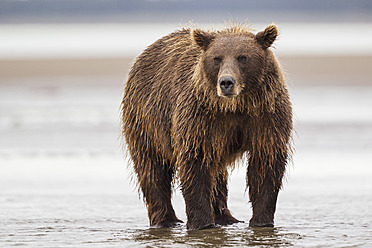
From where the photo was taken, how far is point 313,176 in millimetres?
10633

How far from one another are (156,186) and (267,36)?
78.4 inches

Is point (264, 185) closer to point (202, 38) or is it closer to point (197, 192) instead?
point (197, 192)

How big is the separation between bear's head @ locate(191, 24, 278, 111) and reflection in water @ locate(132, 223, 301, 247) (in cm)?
109

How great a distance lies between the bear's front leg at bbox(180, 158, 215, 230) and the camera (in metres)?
7.67

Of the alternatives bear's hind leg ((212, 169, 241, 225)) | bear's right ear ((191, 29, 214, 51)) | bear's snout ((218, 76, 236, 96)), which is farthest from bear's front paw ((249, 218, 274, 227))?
bear's right ear ((191, 29, 214, 51))

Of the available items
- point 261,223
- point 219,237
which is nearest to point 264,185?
point 261,223

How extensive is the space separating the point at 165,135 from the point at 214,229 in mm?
1037

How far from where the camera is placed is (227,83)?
7070 mm

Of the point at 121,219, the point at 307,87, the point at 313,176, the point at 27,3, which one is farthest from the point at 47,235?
the point at 27,3

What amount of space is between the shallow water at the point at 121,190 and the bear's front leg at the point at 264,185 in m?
0.18

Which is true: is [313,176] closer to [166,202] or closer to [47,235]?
[166,202]

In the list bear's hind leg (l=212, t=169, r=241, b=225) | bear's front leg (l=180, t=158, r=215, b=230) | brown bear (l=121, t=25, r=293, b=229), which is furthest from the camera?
bear's hind leg (l=212, t=169, r=241, b=225)

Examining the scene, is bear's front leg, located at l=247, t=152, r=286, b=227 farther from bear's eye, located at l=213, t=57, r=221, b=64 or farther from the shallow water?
bear's eye, located at l=213, t=57, r=221, b=64

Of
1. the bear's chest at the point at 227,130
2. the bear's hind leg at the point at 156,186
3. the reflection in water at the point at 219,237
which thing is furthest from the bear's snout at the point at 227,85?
the bear's hind leg at the point at 156,186
